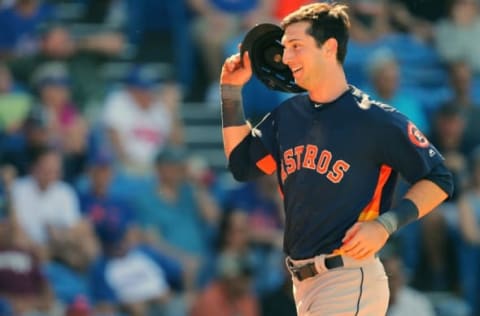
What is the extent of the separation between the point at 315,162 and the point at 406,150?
1.20ft

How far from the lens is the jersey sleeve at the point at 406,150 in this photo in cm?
481

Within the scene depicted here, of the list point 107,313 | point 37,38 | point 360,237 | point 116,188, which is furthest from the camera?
point 37,38

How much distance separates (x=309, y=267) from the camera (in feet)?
16.3

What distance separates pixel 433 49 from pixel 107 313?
12.9 ft

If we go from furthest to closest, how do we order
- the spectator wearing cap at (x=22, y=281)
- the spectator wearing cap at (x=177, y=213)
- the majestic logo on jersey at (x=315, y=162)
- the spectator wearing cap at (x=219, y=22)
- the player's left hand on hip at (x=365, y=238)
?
the spectator wearing cap at (x=219, y=22), the spectator wearing cap at (x=177, y=213), the spectator wearing cap at (x=22, y=281), the majestic logo on jersey at (x=315, y=162), the player's left hand on hip at (x=365, y=238)

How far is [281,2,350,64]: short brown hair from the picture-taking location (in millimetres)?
4926

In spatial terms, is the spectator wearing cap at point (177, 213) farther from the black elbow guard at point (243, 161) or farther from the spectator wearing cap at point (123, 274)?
the black elbow guard at point (243, 161)

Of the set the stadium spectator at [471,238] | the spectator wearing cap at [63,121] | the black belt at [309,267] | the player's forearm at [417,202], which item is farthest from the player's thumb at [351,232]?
the stadium spectator at [471,238]

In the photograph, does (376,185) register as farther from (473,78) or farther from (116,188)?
(473,78)

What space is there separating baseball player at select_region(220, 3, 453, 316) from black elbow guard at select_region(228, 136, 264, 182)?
0.84 ft

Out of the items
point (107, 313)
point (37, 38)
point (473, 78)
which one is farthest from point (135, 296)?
point (473, 78)

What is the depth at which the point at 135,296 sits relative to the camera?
8.93 metres

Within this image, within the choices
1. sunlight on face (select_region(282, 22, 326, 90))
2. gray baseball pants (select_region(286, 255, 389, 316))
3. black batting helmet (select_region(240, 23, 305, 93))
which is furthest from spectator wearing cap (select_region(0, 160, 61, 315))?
sunlight on face (select_region(282, 22, 326, 90))

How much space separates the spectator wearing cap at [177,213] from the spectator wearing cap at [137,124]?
1.02 feet
